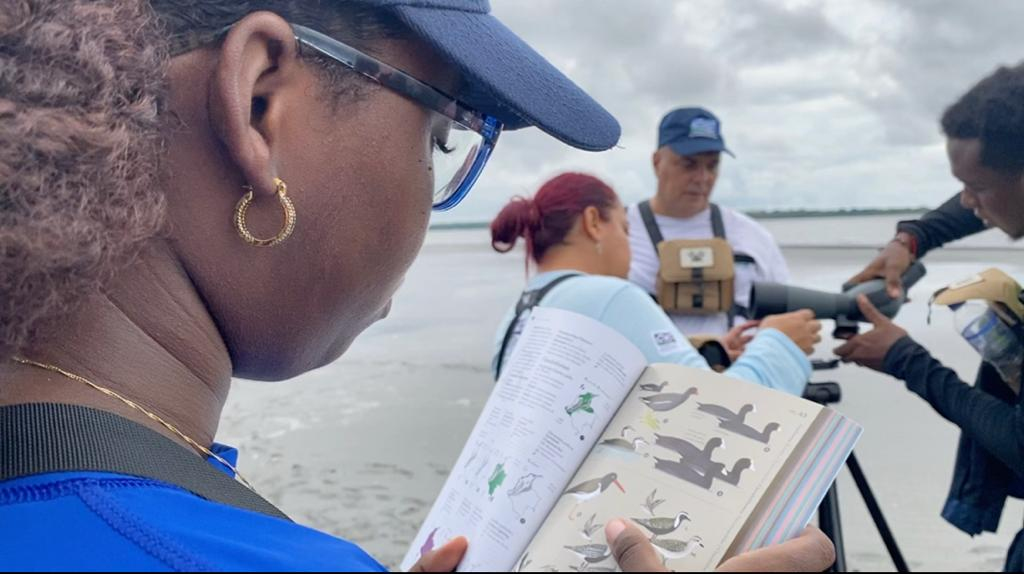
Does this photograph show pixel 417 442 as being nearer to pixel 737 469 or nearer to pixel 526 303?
pixel 526 303

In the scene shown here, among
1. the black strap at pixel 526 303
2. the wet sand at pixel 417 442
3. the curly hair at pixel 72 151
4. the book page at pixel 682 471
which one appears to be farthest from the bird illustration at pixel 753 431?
the wet sand at pixel 417 442

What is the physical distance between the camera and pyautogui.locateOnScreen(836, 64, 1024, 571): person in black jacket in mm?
2211

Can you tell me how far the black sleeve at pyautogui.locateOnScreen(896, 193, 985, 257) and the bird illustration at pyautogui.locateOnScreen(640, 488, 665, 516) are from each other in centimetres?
243

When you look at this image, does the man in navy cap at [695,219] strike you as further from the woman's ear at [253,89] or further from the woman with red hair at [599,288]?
the woman's ear at [253,89]

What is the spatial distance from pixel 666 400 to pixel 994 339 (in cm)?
146

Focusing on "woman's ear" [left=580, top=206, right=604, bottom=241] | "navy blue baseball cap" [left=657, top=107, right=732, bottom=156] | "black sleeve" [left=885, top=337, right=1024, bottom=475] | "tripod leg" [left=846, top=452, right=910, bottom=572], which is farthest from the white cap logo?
"tripod leg" [left=846, top=452, right=910, bottom=572]

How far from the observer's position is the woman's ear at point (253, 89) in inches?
29.5

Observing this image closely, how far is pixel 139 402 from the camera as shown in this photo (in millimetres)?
757

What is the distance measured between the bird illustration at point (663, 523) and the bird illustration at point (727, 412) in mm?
152

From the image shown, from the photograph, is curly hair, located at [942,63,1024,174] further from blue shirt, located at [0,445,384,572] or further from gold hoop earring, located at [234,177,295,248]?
blue shirt, located at [0,445,384,572]

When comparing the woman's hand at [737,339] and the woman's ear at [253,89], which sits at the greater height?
the woman's ear at [253,89]

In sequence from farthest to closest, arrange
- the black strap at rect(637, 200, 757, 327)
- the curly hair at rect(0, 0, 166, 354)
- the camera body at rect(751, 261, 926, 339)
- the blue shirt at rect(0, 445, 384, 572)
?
1. the black strap at rect(637, 200, 757, 327)
2. the camera body at rect(751, 261, 926, 339)
3. the curly hair at rect(0, 0, 166, 354)
4. the blue shirt at rect(0, 445, 384, 572)

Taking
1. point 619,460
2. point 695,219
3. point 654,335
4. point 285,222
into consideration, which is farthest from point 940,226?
point 285,222

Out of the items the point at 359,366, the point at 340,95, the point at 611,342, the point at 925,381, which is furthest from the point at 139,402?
the point at 359,366
